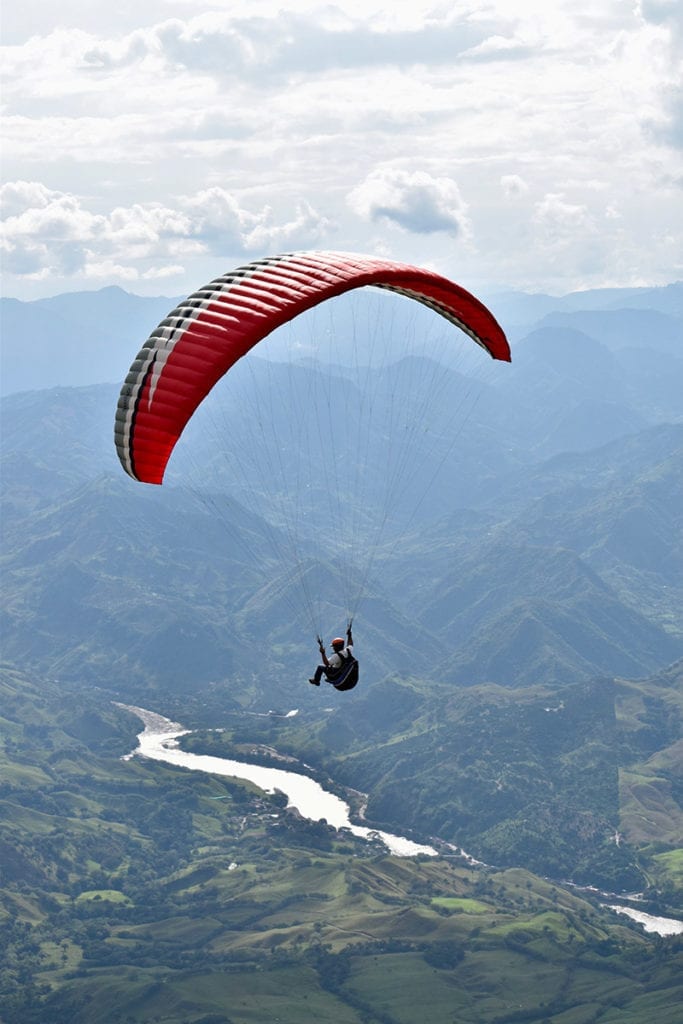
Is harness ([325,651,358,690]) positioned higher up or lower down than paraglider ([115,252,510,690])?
lower down

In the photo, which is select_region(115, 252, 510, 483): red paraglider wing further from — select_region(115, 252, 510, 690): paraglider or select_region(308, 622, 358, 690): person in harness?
select_region(308, 622, 358, 690): person in harness

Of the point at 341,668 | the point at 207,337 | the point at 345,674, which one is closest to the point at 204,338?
the point at 207,337

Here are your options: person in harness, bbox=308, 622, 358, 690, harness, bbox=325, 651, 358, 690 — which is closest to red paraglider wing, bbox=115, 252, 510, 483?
person in harness, bbox=308, 622, 358, 690

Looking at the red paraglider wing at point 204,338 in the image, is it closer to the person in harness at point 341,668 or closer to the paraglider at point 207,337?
the paraglider at point 207,337

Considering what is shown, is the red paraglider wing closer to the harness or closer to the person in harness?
the person in harness

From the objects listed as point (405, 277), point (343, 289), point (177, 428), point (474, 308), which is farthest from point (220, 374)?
point (474, 308)

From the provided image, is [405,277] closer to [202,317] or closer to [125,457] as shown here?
[202,317]

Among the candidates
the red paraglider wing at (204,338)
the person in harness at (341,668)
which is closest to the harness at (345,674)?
the person in harness at (341,668)

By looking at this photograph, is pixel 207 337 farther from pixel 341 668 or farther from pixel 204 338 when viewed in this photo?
pixel 341 668

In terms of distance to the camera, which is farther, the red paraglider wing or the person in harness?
the person in harness
